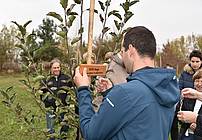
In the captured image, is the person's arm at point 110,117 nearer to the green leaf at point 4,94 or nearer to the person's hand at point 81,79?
the person's hand at point 81,79

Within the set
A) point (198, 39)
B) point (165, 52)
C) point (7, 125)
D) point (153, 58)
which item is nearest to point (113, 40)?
point (153, 58)

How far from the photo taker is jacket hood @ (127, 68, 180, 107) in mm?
2529

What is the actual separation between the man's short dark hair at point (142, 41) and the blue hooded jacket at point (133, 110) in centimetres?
11

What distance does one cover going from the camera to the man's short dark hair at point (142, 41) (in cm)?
253

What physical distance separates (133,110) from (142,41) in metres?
0.43

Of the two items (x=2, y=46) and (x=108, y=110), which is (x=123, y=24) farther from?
(x=2, y=46)

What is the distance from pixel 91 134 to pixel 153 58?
0.62 m

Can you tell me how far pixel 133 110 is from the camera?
2.42 meters

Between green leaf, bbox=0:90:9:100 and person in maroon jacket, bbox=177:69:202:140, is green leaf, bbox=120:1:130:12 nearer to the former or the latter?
green leaf, bbox=0:90:9:100

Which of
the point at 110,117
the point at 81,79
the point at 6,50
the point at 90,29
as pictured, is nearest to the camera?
the point at 110,117

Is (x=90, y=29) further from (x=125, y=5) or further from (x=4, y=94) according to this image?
(x=4, y=94)

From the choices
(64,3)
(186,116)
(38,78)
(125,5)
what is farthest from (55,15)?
(186,116)

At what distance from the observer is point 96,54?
3.33 metres

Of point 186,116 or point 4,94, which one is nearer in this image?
point 4,94
